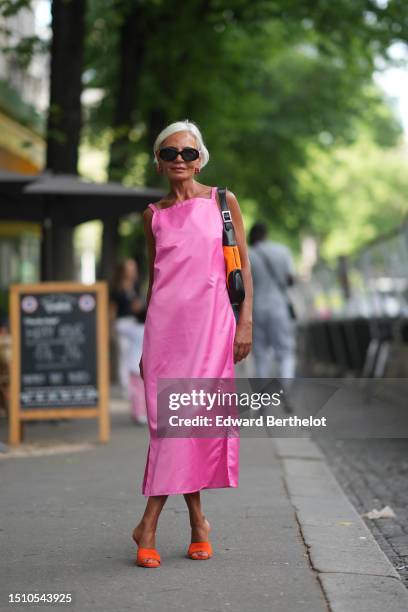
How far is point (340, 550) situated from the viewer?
5.54 m

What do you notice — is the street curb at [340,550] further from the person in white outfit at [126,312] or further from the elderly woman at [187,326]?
the person in white outfit at [126,312]

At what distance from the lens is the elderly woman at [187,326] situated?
5148 mm

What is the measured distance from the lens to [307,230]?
31.4m

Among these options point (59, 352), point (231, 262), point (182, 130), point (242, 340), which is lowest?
point (59, 352)

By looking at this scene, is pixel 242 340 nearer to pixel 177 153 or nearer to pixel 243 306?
pixel 243 306

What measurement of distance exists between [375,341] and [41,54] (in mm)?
6107

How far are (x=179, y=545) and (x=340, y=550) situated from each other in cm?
71

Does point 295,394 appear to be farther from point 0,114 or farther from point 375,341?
point 0,114

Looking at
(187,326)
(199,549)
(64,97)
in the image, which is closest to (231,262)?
(187,326)

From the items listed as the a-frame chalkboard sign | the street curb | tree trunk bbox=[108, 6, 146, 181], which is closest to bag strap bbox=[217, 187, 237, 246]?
the street curb

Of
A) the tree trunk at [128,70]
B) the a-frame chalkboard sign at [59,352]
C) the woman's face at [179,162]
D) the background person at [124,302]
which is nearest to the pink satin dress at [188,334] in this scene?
the woman's face at [179,162]

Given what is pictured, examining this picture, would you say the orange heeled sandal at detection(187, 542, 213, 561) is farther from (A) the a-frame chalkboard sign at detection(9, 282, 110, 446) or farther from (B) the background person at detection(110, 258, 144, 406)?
(B) the background person at detection(110, 258, 144, 406)

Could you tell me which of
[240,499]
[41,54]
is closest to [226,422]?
[240,499]

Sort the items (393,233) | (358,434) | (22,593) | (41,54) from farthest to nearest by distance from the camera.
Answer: (41,54) < (393,233) < (358,434) < (22,593)
